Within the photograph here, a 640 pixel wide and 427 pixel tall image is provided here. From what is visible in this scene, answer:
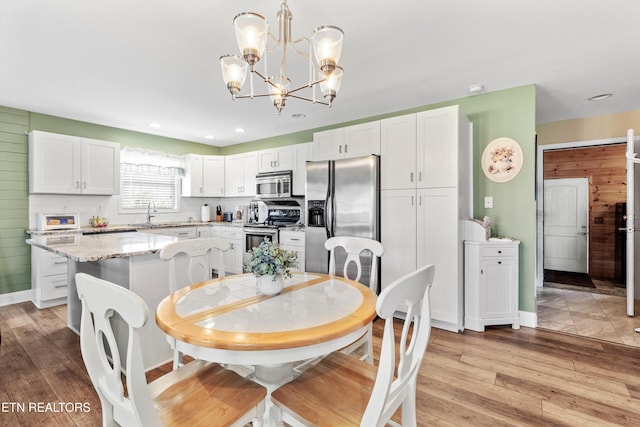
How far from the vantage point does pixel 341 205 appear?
3537mm

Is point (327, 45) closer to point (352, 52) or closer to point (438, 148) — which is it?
point (352, 52)

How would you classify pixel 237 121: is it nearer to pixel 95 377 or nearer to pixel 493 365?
pixel 95 377

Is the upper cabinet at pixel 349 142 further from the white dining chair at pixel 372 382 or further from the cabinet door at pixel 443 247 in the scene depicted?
the white dining chair at pixel 372 382

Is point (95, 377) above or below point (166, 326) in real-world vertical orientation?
below

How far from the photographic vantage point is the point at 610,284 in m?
4.81

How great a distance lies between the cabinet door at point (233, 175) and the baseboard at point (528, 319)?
453 centimetres

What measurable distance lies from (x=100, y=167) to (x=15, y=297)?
193cm

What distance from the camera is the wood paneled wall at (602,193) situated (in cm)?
514

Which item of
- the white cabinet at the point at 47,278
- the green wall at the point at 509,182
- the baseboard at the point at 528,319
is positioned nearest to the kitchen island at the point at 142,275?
the white cabinet at the point at 47,278

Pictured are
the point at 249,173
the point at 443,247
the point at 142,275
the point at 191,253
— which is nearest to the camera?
the point at 191,253

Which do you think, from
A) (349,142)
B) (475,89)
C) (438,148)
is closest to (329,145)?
(349,142)

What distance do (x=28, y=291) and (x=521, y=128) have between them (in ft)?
20.6

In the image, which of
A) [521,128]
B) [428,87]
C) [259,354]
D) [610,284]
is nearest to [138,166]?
[428,87]

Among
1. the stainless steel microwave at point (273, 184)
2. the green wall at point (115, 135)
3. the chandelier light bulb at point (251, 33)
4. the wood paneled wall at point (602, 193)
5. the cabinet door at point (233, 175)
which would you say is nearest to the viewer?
the chandelier light bulb at point (251, 33)
